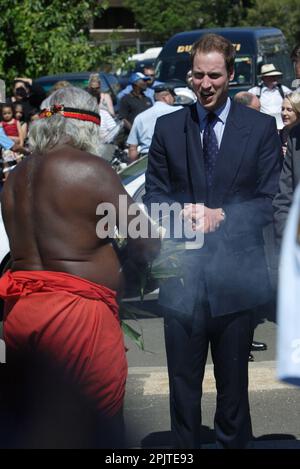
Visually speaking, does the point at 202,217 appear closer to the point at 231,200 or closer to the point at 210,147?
the point at 231,200

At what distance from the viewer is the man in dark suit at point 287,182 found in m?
4.68

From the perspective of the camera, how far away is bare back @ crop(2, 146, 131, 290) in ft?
12.5

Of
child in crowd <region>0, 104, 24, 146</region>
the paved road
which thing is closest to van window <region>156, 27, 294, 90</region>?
child in crowd <region>0, 104, 24, 146</region>

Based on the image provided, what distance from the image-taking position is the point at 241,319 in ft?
14.3

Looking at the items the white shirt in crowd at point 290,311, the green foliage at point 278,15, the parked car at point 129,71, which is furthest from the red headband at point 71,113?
the green foliage at point 278,15

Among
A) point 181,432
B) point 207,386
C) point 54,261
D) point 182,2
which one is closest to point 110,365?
point 54,261

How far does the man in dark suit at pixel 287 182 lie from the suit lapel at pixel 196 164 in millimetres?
454

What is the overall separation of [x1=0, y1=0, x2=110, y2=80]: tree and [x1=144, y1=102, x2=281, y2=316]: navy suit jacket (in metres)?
14.0

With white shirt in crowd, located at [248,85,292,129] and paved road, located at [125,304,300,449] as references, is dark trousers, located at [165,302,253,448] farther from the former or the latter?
white shirt in crowd, located at [248,85,292,129]

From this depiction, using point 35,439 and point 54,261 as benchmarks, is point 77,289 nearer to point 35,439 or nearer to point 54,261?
point 54,261

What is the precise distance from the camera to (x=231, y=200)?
435 cm

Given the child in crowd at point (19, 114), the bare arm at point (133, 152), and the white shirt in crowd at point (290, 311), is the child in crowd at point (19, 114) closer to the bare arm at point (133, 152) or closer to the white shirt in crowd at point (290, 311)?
the bare arm at point (133, 152)

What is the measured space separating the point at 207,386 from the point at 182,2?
42748 mm
